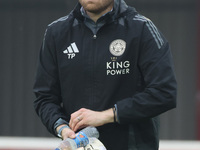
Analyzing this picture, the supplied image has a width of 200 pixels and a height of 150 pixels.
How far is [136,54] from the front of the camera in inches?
119

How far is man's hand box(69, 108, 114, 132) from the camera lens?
296cm

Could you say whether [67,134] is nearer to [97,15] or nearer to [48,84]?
[48,84]

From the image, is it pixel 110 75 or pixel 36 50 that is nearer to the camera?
pixel 110 75

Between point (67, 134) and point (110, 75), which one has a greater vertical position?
point (110, 75)

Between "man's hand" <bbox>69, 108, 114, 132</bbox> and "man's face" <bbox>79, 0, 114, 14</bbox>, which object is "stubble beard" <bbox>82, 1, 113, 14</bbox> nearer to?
"man's face" <bbox>79, 0, 114, 14</bbox>

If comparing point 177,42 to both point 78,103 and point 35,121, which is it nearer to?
point 35,121

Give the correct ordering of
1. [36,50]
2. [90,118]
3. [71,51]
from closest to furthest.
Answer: [90,118], [71,51], [36,50]

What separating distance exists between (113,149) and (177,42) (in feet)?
19.8

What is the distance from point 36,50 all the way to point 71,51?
628cm

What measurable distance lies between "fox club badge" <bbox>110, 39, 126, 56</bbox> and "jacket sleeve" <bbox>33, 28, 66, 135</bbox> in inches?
12.9

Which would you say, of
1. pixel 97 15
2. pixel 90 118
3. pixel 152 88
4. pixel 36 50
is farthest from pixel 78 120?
pixel 36 50

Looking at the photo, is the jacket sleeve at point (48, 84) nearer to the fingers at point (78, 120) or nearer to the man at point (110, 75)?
the man at point (110, 75)

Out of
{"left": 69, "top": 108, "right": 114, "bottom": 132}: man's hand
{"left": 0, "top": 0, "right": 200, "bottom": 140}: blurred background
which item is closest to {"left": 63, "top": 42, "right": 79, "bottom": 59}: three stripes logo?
{"left": 69, "top": 108, "right": 114, "bottom": 132}: man's hand

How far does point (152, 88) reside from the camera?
2.97 meters
